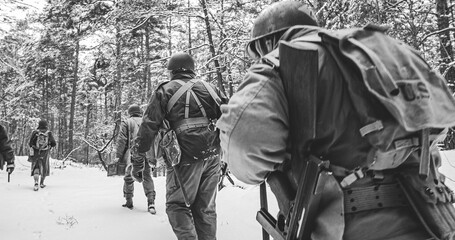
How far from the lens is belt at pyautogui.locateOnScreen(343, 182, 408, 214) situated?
137 cm

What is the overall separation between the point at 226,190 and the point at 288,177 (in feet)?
19.9

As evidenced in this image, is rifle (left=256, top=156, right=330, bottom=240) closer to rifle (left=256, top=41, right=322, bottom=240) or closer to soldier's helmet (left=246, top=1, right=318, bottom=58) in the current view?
rifle (left=256, top=41, right=322, bottom=240)

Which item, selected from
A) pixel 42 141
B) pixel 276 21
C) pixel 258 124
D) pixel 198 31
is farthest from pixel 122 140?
pixel 198 31

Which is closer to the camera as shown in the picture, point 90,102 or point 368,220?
point 368,220

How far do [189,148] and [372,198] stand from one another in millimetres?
2599

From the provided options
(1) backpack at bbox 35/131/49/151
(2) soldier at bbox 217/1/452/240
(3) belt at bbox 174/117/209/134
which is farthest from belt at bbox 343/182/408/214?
(1) backpack at bbox 35/131/49/151

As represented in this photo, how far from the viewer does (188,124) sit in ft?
12.6

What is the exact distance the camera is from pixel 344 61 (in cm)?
141

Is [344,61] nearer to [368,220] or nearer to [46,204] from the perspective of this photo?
[368,220]

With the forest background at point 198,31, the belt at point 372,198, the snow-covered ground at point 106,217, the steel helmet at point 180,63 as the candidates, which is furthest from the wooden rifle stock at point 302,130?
the snow-covered ground at point 106,217

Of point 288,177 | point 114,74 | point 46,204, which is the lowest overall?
point 46,204

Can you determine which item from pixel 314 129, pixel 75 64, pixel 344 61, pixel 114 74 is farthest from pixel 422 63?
pixel 75 64

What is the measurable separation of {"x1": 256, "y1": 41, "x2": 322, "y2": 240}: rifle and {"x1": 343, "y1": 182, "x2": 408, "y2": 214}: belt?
0.12 meters

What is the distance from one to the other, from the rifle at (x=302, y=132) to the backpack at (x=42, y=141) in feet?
33.8
